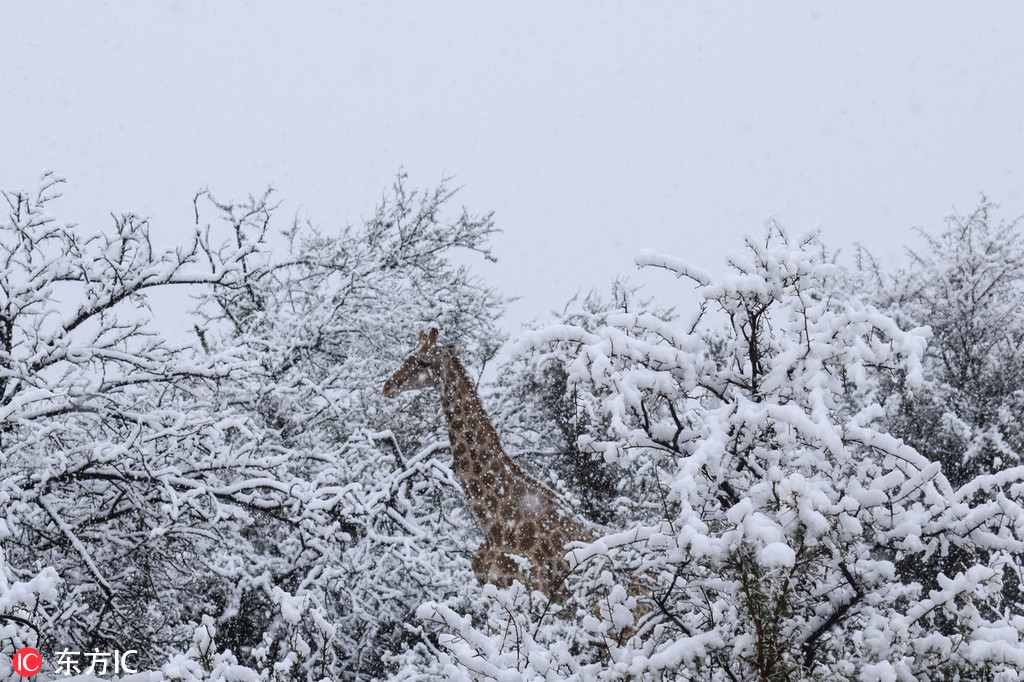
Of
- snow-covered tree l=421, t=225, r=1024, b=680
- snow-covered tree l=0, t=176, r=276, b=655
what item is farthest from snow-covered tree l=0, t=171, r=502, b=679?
snow-covered tree l=421, t=225, r=1024, b=680

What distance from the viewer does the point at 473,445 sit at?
7.49m

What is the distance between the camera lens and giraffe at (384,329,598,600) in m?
6.85

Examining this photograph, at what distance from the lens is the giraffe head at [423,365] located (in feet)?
24.8

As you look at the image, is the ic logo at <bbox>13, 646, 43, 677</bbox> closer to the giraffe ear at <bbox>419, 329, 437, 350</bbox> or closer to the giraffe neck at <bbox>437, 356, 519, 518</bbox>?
the giraffe neck at <bbox>437, 356, 519, 518</bbox>

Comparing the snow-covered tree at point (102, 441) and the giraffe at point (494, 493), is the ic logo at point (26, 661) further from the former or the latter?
the giraffe at point (494, 493)

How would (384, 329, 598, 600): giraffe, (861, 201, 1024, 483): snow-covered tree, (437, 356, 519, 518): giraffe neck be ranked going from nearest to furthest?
1. (384, 329, 598, 600): giraffe
2. (437, 356, 519, 518): giraffe neck
3. (861, 201, 1024, 483): snow-covered tree

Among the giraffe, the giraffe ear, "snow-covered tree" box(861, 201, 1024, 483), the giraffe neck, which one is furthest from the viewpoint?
"snow-covered tree" box(861, 201, 1024, 483)

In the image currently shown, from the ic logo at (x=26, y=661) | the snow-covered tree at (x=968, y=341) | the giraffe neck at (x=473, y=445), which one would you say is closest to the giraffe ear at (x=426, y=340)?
the giraffe neck at (x=473, y=445)

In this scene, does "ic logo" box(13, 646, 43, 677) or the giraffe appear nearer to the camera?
"ic logo" box(13, 646, 43, 677)

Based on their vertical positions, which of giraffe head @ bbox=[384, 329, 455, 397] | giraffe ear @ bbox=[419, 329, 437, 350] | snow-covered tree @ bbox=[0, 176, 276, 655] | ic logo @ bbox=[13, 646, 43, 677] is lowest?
ic logo @ bbox=[13, 646, 43, 677]

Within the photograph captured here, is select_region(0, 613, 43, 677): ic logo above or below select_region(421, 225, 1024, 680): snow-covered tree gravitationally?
below

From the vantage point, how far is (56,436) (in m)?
6.59

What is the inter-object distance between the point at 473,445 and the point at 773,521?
4.50m

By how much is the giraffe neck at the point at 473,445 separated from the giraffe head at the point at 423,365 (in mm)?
70
